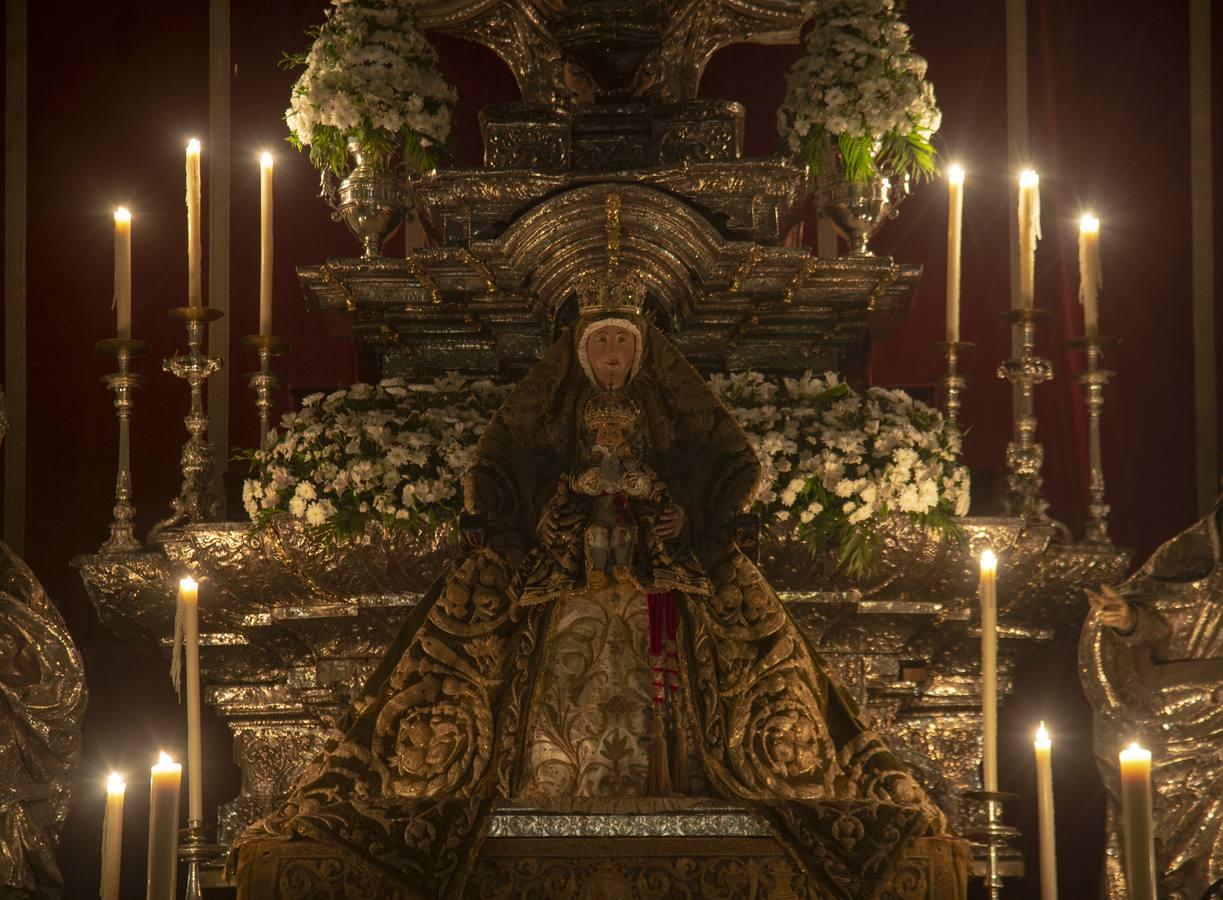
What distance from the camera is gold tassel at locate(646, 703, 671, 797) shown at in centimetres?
532

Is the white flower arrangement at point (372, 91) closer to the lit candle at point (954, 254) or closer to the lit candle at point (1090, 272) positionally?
the lit candle at point (954, 254)

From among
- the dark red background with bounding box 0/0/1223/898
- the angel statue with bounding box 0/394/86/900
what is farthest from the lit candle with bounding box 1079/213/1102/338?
the angel statue with bounding box 0/394/86/900

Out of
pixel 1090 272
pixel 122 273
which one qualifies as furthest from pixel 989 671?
pixel 122 273

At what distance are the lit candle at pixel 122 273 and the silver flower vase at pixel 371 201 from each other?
612 millimetres

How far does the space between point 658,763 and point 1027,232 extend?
185 cm

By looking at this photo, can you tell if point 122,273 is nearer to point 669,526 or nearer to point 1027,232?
point 669,526

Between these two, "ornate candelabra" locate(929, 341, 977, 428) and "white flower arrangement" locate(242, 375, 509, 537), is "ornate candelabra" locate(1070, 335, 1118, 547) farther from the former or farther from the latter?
"white flower arrangement" locate(242, 375, 509, 537)

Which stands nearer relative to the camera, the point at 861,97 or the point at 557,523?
the point at 557,523

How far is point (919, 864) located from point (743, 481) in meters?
1.08

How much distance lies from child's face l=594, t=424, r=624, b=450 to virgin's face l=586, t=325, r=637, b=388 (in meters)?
0.13

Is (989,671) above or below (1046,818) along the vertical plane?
above

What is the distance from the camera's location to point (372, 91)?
6453 millimetres

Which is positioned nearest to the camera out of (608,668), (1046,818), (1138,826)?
(1138,826)

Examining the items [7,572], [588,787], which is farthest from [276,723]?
[588,787]
